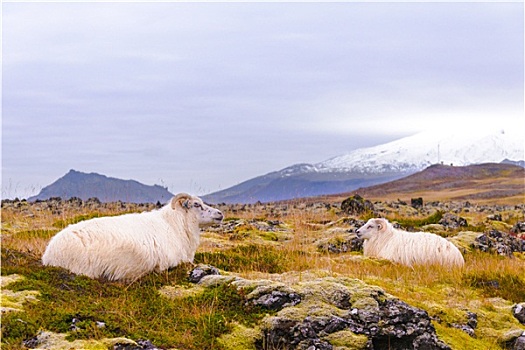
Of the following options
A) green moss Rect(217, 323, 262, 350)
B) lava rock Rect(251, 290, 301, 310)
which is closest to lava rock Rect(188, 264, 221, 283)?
lava rock Rect(251, 290, 301, 310)

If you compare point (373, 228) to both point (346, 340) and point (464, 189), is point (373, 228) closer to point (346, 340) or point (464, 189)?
point (346, 340)

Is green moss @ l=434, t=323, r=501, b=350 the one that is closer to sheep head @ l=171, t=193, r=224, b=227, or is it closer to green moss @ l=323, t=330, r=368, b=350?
green moss @ l=323, t=330, r=368, b=350

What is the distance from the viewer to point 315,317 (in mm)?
9922

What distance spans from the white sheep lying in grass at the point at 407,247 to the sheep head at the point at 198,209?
577 centimetres

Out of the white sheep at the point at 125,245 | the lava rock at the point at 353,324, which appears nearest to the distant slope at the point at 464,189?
the white sheep at the point at 125,245

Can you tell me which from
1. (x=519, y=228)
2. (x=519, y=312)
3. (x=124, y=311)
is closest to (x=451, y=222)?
(x=519, y=228)

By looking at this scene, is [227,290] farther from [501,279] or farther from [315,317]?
[501,279]

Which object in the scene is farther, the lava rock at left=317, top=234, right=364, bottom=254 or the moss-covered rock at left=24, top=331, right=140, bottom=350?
the lava rock at left=317, top=234, right=364, bottom=254

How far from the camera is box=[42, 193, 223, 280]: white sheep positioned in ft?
41.5

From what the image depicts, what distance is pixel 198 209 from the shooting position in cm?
1633

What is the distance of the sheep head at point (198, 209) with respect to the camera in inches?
638

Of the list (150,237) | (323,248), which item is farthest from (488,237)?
(150,237)

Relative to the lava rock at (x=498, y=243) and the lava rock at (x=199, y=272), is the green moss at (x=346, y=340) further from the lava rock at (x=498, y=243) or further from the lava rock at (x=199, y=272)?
the lava rock at (x=498, y=243)

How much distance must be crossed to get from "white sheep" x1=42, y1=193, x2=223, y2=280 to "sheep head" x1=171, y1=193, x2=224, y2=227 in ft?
1.04
